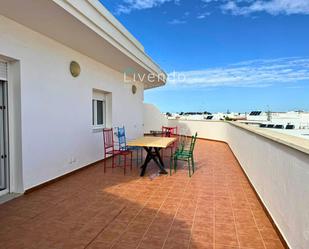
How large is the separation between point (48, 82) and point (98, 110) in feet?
8.52

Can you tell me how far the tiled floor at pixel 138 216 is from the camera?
2418 mm

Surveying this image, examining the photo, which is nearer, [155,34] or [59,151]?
[59,151]

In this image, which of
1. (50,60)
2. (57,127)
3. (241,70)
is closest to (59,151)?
(57,127)

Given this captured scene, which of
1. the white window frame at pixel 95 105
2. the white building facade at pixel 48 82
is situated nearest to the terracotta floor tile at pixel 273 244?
the white building facade at pixel 48 82

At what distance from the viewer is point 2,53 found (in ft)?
11.2

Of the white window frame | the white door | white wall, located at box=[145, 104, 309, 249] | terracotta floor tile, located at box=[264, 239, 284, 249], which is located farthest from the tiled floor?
the white window frame

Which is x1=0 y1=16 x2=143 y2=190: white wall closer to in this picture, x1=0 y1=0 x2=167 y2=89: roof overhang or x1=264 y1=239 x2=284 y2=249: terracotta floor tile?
x1=0 y1=0 x2=167 y2=89: roof overhang

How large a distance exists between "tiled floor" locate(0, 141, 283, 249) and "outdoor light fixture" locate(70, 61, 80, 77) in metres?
2.33

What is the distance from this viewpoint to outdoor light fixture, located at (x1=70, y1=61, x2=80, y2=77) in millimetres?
5117

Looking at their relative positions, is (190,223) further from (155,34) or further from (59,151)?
(155,34)

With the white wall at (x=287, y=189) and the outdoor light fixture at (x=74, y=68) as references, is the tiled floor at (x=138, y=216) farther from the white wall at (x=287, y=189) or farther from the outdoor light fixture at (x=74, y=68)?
the outdoor light fixture at (x=74, y=68)

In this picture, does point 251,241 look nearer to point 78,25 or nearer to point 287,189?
point 287,189

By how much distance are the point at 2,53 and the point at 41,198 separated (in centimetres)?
230

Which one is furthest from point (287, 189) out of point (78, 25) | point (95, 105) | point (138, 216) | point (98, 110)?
point (98, 110)
